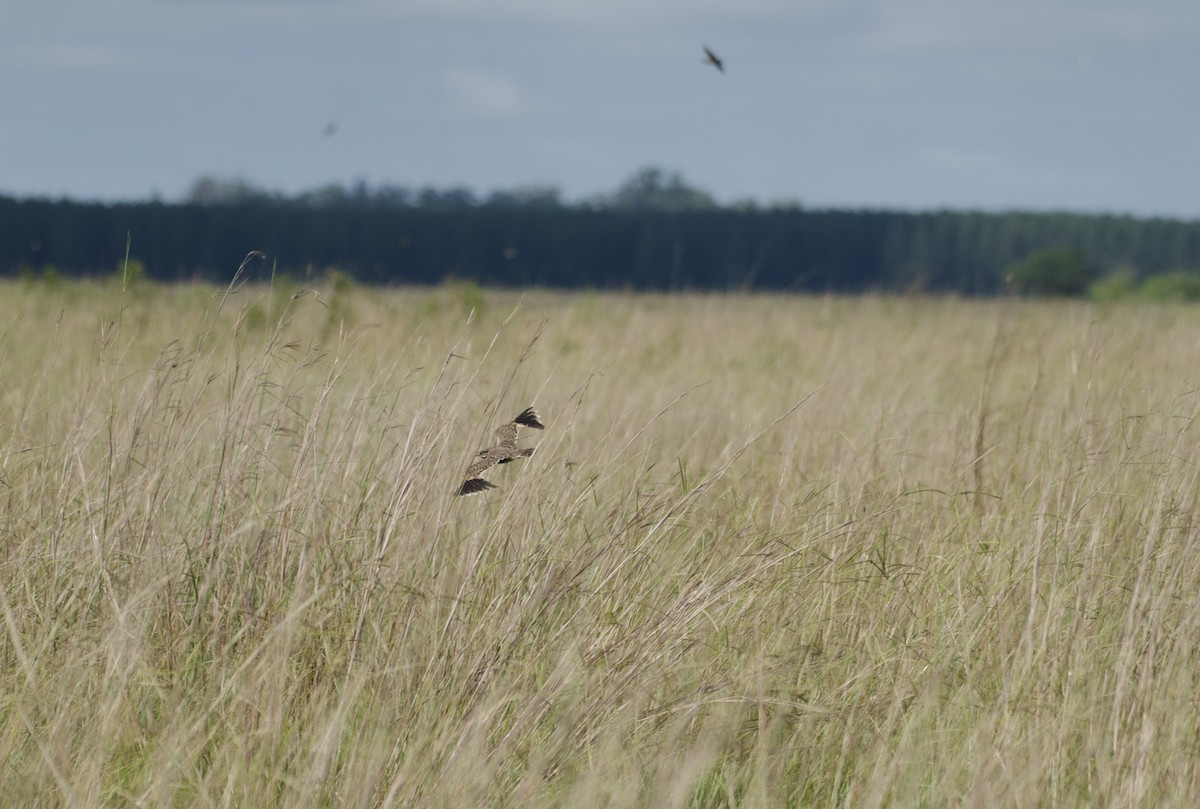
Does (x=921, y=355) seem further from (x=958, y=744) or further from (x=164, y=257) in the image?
(x=164, y=257)

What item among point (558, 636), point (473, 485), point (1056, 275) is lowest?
point (558, 636)

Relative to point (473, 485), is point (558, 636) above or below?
below

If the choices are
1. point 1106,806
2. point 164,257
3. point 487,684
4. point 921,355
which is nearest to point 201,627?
point 487,684

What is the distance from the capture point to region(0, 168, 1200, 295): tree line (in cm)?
3516

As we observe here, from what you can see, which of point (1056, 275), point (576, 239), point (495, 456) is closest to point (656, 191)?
point (576, 239)

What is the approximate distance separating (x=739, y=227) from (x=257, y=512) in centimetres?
4369

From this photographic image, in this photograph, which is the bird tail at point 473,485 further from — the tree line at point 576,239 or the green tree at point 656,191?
the green tree at point 656,191

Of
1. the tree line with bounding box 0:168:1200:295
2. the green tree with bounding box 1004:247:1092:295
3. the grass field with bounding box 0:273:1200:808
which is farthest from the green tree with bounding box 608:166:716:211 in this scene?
the grass field with bounding box 0:273:1200:808

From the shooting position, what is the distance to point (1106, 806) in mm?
1691

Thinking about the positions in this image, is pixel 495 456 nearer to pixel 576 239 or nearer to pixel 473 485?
pixel 473 485

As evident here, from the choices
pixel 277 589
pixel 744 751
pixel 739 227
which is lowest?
pixel 744 751

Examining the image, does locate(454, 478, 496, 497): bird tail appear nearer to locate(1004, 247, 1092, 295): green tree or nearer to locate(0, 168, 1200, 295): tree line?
locate(1004, 247, 1092, 295): green tree

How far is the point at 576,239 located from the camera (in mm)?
42281

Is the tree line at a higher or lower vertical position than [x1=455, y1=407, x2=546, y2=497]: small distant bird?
higher
